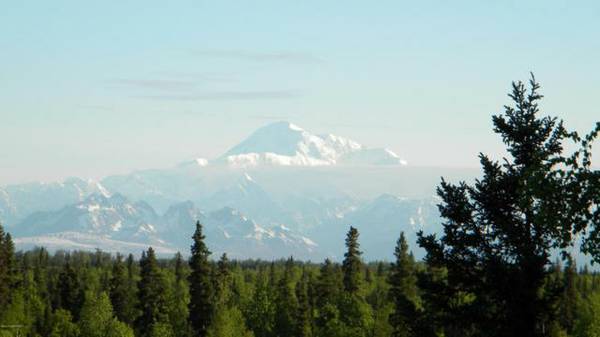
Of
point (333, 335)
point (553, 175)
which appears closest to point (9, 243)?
point (333, 335)

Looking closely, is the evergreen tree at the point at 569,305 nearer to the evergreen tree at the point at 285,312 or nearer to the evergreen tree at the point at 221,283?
the evergreen tree at the point at 285,312

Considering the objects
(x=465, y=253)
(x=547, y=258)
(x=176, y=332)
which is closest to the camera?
(x=547, y=258)

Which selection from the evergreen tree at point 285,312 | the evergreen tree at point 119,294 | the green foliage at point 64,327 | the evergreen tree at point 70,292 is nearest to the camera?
the green foliage at point 64,327

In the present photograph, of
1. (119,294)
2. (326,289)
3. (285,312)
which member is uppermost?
(326,289)

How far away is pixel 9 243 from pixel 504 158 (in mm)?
105675

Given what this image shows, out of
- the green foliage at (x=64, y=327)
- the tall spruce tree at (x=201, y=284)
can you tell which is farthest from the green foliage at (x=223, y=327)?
the green foliage at (x=64, y=327)

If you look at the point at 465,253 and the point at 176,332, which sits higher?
the point at 465,253

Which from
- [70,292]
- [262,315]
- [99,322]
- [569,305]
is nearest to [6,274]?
[99,322]

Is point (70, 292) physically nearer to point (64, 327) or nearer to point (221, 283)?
point (64, 327)

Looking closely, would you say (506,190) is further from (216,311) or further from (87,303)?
(87,303)

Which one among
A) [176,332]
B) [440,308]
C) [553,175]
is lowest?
[176,332]

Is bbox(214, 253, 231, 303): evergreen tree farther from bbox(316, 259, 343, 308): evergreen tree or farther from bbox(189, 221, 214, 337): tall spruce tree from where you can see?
bbox(316, 259, 343, 308): evergreen tree

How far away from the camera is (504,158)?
31000 mm

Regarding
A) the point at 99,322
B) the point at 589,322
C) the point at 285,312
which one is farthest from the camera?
the point at 285,312
